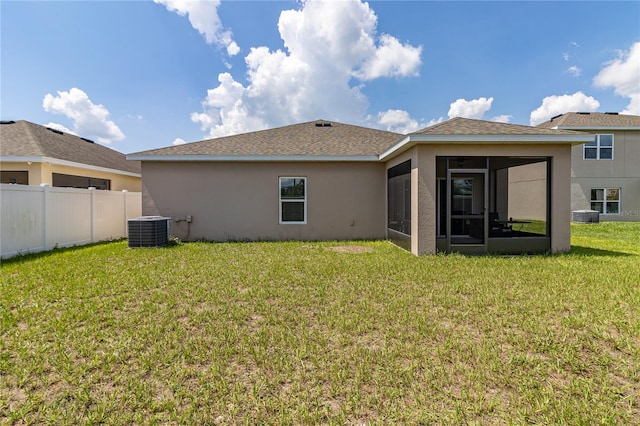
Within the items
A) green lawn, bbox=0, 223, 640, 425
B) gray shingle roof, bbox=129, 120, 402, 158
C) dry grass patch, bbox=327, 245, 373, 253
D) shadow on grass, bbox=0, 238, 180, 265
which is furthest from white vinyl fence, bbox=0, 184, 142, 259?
dry grass patch, bbox=327, 245, 373, 253

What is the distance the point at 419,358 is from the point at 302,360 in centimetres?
116

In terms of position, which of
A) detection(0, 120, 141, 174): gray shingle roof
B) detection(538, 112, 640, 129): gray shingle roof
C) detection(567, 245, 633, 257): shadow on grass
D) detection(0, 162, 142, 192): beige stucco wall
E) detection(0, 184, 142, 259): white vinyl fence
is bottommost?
detection(567, 245, 633, 257): shadow on grass

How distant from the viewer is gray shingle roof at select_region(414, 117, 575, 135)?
26.5 ft

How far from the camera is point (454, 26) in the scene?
11430 mm

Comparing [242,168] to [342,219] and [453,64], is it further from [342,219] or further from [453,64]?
[453,64]

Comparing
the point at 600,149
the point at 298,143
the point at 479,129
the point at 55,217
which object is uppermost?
the point at 600,149

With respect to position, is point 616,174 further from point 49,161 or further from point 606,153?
point 49,161

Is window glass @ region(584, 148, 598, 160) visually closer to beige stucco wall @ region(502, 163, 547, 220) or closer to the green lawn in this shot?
beige stucco wall @ region(502, 163, 547, 220)

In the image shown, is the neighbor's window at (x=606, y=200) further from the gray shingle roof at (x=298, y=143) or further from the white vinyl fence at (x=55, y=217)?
the white vinyl fence at (x=55, y=217)

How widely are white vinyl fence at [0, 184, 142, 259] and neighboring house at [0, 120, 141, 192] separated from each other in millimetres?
3147

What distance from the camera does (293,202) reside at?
11.4 metres

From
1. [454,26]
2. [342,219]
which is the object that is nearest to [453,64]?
[454,26]

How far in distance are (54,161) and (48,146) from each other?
1.74 metres

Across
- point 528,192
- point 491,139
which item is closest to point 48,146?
point 491,139
